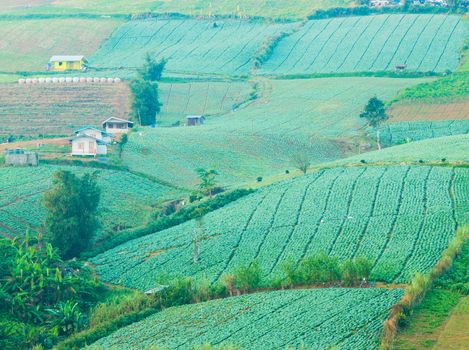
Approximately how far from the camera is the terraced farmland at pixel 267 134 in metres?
87.8

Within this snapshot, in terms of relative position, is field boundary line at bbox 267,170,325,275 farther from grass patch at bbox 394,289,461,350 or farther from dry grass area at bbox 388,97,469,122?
dry grass area at bbox 388,97,469,122

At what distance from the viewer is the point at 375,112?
98.8 meters

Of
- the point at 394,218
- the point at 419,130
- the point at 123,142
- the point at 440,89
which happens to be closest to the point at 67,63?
the point at 123,142

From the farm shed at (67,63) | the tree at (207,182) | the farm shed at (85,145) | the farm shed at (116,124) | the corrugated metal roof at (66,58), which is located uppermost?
the corrugated metal roof at (66,58)

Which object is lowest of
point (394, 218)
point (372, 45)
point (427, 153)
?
point (394, 218)

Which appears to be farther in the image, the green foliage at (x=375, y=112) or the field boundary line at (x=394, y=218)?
the green foliage at (x=375, y=112)

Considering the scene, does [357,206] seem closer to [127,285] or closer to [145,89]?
[127,285]

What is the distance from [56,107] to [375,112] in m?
31.5

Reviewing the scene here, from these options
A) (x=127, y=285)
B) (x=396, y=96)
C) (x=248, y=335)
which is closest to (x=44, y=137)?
(x=396, y=96)

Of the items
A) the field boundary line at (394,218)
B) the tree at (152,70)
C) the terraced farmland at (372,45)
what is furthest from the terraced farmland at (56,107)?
the field boundary line at (394,218)

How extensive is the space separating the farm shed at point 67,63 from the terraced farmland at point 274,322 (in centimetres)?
7789

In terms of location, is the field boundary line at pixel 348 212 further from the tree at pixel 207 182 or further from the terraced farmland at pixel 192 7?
the terraced farmland at pixel 192 7

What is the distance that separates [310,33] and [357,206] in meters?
71.3

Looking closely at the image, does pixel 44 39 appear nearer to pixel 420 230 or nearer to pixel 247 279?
pixel 420 230
